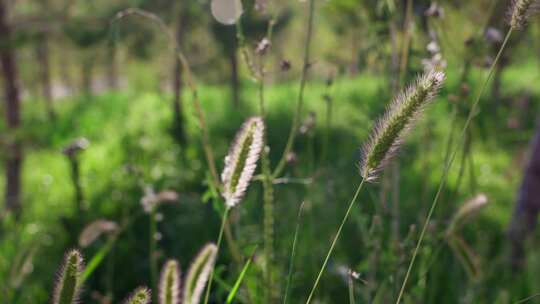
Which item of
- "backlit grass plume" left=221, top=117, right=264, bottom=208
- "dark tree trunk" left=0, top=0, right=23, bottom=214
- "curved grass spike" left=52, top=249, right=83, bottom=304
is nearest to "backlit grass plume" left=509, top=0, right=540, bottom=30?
"backlit grass plume" left=221, top=117, right=264, bottom=208

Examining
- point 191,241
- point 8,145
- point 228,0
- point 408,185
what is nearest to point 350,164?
point 408,185

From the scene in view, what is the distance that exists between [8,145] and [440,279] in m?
4.62

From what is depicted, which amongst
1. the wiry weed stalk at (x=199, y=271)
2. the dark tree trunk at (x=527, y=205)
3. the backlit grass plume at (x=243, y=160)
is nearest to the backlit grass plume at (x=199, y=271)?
the wiry weed stalk at (x=199, y=271)

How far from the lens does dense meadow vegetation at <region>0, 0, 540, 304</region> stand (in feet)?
5.66

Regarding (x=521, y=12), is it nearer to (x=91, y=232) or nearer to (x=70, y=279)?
(x=70, y=279)

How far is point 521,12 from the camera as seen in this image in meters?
0.95

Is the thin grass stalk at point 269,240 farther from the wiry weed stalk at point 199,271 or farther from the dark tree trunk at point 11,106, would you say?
the dark tree trunk at point 11,106

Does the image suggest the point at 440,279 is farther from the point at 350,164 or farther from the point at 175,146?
the point at 175,146

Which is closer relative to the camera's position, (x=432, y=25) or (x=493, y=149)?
(x=432, y=25)

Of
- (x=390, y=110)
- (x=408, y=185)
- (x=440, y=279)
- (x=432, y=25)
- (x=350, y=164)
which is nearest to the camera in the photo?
(x=390, y=110)

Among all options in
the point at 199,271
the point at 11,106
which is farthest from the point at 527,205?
the point at 11,106

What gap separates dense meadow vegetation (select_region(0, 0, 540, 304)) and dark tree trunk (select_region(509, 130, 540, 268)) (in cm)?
6

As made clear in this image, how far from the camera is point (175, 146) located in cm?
911

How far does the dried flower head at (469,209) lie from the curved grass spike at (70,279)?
1.08 metres
